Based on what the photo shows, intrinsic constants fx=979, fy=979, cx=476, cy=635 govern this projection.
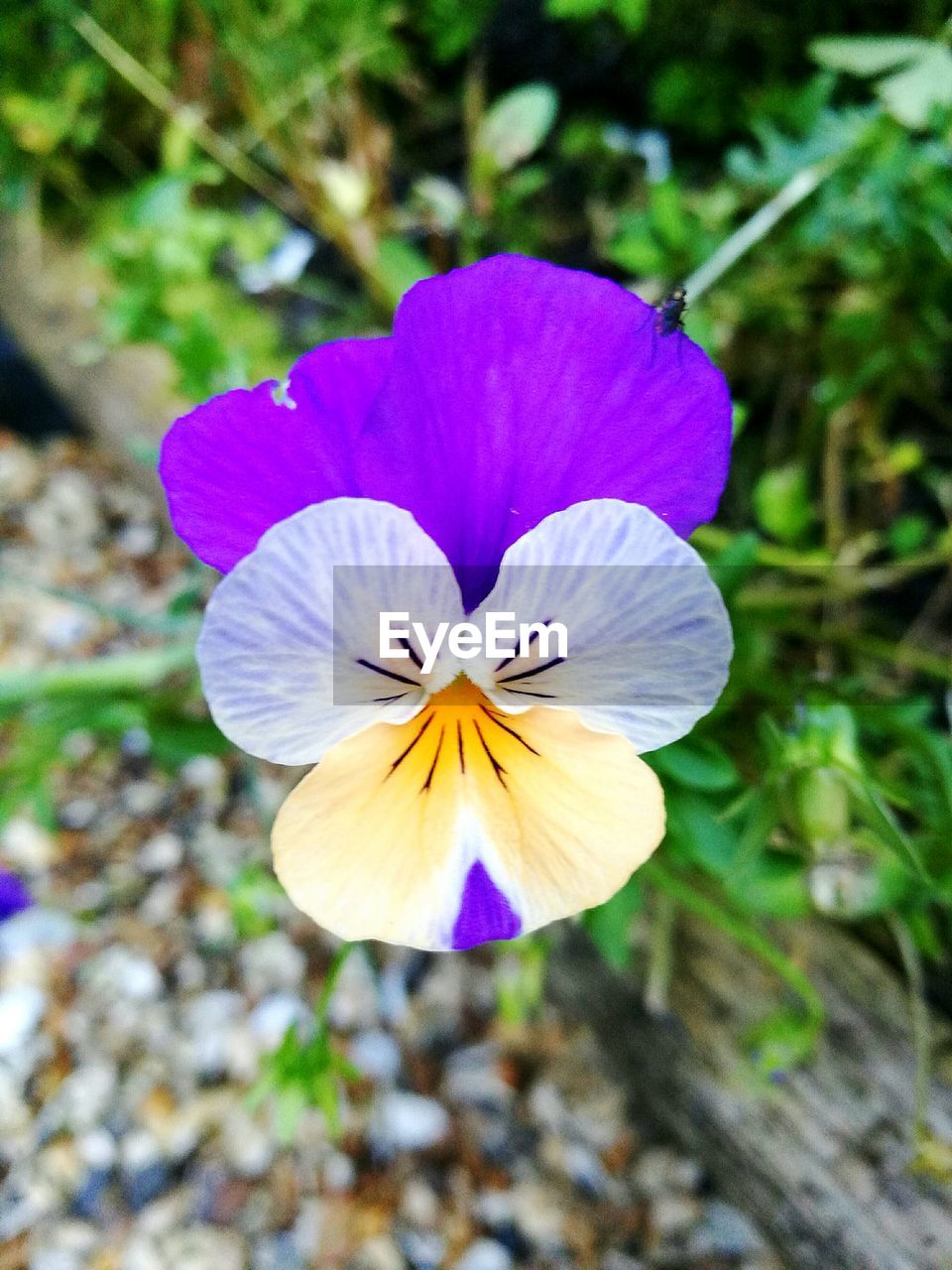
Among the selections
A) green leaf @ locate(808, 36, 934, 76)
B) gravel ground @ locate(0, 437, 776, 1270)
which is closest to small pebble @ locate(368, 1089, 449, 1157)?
gravel ground @ locate(0, 437, 776, 1270)

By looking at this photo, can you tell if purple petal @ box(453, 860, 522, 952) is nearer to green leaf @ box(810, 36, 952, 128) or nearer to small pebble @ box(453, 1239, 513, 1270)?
green leaf @ box(810, 36, 952, 128)

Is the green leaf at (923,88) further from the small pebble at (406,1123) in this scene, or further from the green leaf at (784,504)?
the small pebble at (406,1123)

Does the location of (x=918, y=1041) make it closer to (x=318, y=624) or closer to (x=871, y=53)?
(x=318, y=624)

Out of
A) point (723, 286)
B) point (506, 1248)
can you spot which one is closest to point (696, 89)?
point (723, 286)

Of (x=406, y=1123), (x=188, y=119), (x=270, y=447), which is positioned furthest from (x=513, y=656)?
(x=188, y=119)

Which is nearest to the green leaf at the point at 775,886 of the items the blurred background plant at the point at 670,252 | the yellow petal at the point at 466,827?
the blurred background plant at the point at 670,252

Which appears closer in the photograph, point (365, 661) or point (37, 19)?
point (365, 661)

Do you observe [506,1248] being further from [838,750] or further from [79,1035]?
[838,750]
